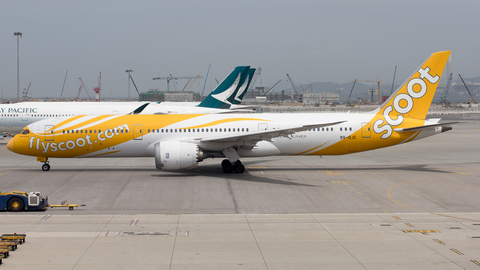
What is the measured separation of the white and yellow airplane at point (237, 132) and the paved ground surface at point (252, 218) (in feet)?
5.29

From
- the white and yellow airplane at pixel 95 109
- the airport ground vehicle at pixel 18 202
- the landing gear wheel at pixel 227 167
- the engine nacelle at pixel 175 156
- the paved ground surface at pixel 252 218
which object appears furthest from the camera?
the white and yellow airplane at pixel 95 109

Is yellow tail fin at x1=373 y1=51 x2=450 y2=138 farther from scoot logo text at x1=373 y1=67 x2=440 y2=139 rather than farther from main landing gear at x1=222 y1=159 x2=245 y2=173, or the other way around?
main landing gear at x1=222 y1=159 x2=245 y2=173

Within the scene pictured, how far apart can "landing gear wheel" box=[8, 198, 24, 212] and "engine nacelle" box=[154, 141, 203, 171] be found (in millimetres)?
8248

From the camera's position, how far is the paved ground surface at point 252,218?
40.1 feet

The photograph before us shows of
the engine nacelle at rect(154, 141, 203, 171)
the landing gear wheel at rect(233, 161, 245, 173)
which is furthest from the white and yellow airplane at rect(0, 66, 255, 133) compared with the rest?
the engine nacelle at rect(154, 141, 203, 171)

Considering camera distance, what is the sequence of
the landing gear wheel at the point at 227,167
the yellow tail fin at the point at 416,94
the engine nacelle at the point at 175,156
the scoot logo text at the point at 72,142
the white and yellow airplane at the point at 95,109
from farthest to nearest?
1. the white and yellow airplane at the point at 95,109
2. the yellow tail fin at the point at 416,94
3. the landing gear wheel at the point at 227,167
4. the scoot logo text at the point at 72,142
5. the engine nacelle at the point at 175,156

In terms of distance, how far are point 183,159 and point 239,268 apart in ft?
43.7

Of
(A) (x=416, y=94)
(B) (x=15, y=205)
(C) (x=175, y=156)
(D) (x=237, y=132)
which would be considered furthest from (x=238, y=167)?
(A) (x=416, y=94)

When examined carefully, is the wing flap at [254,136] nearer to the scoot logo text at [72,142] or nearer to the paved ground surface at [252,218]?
the paved ground surface at [252,218]

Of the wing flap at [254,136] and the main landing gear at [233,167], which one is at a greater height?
the wing flap at [254,136]

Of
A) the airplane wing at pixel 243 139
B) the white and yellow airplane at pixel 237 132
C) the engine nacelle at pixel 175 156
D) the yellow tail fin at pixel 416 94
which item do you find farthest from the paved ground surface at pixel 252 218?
the yellow tail fin at pixel 416 94

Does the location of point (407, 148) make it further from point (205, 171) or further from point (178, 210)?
point (178, 210)

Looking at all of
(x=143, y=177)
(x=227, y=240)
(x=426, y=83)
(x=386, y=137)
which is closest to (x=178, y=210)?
(x=227, y=240)

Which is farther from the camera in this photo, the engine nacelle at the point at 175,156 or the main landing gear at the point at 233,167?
the main landing gear at the point at 233,167
